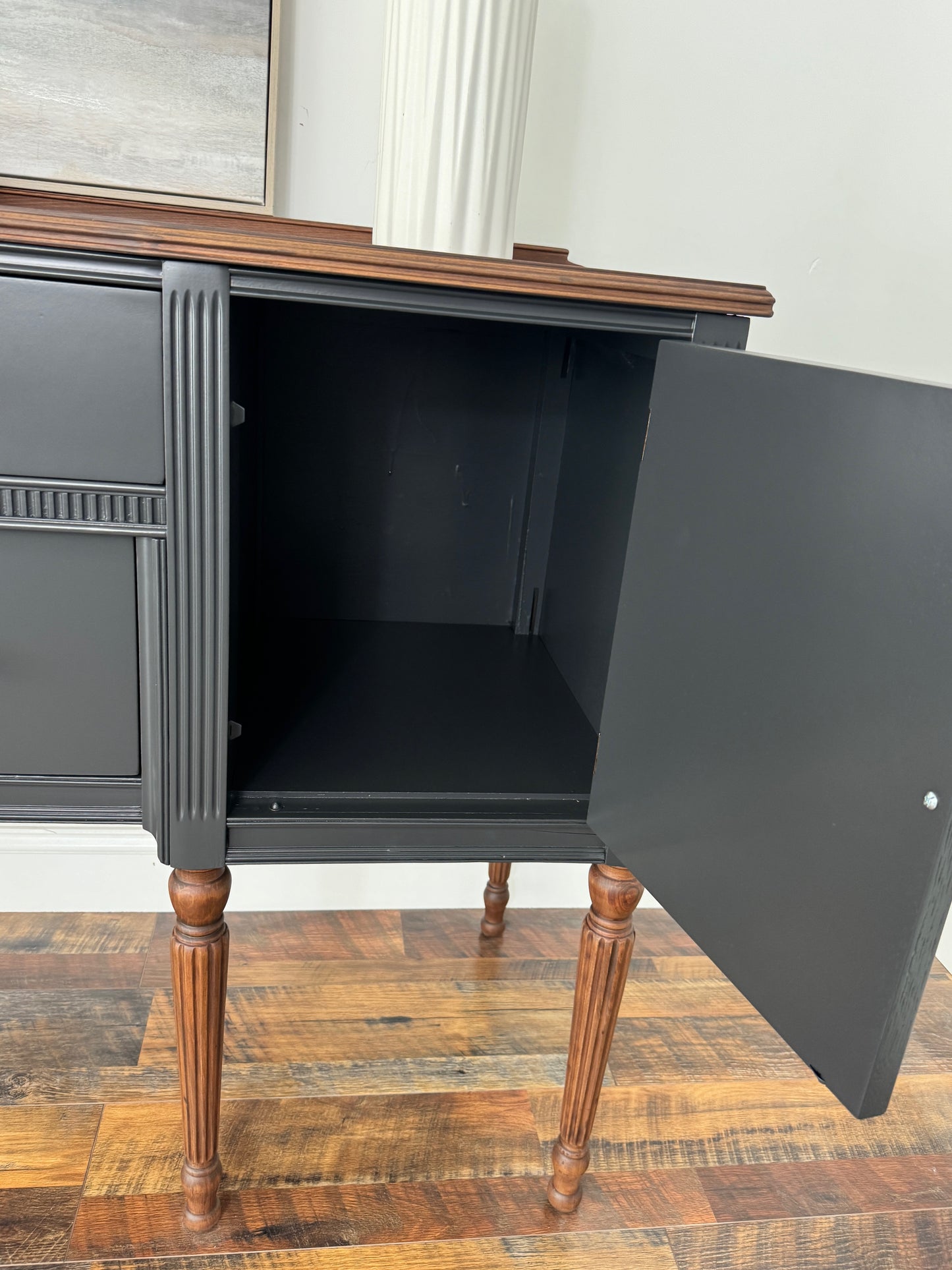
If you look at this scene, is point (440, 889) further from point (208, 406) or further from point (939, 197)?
point (939, 197)

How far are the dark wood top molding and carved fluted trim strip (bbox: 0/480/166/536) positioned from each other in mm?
187

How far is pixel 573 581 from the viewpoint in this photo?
1.21m

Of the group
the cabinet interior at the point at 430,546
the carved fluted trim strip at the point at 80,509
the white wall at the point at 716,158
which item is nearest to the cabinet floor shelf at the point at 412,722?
the cabinet interior at the point at 430,546

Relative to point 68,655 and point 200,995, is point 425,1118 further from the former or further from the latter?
point 68,655

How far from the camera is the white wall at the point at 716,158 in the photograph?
1.27 m

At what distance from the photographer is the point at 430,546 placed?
1356 millimetres

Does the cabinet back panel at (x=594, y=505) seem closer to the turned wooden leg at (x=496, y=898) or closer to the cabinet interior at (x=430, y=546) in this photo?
the cabinet interior at (x=430, y=546)

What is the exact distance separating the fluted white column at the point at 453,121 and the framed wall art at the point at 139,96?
0.24m

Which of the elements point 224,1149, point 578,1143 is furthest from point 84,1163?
point 578,1143

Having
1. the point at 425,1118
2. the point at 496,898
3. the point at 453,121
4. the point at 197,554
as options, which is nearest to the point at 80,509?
the point at 197,554

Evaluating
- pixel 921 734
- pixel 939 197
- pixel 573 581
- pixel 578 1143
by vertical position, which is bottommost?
pixel 578 1143

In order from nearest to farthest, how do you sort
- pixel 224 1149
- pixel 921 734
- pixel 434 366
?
pixel 921 734 → pixel 224 1149 → pixel 434 366

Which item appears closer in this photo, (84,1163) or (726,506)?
(726,506)

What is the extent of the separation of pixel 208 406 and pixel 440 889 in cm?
110
